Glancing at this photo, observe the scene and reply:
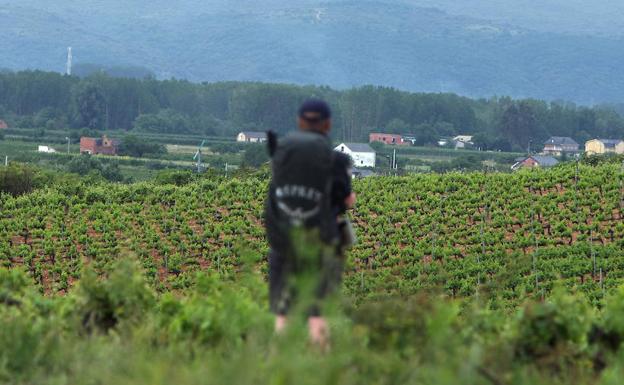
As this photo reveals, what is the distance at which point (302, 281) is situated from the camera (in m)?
5.08

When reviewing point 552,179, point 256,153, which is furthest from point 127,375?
point 256,153

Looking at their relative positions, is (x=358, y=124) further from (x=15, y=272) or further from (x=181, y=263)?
(x=15, y=272)

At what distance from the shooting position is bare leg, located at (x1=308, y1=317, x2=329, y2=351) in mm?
6029

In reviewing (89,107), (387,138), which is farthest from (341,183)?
(89,107)

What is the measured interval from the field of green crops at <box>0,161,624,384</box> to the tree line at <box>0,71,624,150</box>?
8339 cm

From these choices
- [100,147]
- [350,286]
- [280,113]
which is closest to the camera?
[350,286]

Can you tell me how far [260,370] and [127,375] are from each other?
73cm

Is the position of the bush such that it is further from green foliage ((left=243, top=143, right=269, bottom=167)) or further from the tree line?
the tree line

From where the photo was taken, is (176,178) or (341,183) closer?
(341,183)

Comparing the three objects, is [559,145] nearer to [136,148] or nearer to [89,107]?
[136,148]

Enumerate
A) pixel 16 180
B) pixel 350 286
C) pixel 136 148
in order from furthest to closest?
1. pixel 136 148
2. pixel 16 180
3. pixel 350 286

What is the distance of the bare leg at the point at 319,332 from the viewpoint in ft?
19.8

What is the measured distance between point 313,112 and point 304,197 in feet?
1.57

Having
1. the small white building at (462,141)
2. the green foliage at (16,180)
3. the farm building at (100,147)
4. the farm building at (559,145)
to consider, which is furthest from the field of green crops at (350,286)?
the small white building at (462,141)
